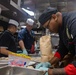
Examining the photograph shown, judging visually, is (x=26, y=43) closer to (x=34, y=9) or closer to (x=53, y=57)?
(x=34, y=9)

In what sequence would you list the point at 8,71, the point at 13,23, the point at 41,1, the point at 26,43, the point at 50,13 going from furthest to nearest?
the point at 41,1
the point at 26,43
the point at 13,23
the point at 50,13
the point at 8,71

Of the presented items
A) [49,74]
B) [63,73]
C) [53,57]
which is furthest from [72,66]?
[53,57]

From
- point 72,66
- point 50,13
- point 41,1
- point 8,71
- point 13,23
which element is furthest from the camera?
point 41,1

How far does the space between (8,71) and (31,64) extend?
1.23ft

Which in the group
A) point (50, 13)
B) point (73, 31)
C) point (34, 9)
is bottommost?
point (73, 31)

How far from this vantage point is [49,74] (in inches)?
64.9

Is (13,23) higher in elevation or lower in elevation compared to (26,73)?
higher

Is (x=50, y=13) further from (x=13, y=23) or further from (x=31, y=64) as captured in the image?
(x=13, y=23)

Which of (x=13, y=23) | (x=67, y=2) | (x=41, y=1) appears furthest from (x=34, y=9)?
(x=13, y=23)

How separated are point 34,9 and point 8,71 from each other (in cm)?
405

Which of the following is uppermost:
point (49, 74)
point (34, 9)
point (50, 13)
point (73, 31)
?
point (34, 9)

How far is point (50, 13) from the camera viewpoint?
1.98m

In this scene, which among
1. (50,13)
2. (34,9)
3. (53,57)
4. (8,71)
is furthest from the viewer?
(34,9)

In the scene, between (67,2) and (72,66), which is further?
(67,2)
